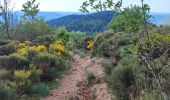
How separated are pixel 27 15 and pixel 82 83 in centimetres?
4547

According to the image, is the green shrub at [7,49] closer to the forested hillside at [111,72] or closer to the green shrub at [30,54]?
the forested hillside at [111,72]

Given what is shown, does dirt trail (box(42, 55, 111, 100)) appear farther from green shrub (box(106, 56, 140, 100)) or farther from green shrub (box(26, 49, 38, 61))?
green shrub (box(26, 49, 38, 61))

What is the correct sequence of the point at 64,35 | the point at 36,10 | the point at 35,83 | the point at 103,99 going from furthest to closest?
the point at 36,10
the point at 64,35
the point at 35,83
the point at 103,99

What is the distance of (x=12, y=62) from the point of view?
50.1ft

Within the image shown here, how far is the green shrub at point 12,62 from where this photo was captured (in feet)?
49.6

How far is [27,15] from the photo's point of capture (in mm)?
59625

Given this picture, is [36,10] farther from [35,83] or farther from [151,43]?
[151,43]

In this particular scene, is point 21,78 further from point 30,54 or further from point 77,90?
point 30,54

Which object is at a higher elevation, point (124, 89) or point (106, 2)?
point (106, 2)

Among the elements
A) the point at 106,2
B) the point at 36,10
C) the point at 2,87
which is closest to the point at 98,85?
the point at 2,87

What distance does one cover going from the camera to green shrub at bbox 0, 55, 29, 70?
1512 centimetres

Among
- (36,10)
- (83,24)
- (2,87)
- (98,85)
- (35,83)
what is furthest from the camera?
(83,24)

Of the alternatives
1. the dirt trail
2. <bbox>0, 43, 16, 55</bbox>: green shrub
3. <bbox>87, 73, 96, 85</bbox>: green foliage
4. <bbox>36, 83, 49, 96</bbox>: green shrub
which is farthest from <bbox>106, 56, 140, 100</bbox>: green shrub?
<bbox>0, 43, 16, 55</bbox>: green shrub

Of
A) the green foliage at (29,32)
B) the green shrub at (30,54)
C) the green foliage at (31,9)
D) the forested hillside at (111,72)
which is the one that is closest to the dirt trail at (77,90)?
the forested hillside at (111,72)
